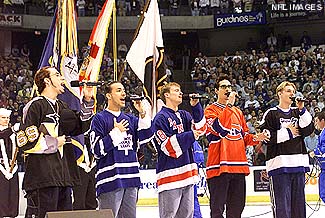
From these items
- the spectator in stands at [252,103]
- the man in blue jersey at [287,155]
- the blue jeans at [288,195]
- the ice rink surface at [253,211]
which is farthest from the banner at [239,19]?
the blue jeans at [288,195]

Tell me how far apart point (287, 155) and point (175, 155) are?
1.35 metres

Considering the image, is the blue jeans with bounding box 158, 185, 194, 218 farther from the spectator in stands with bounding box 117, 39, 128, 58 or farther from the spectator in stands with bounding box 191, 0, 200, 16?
the spectator in stands with bounding box 191, 0, 200, 16

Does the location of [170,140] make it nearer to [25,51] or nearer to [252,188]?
[252,188]

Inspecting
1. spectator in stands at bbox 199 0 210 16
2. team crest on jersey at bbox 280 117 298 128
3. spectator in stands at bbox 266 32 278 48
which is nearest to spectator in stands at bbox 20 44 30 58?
spectator in stands at bbox 199 0 210 16

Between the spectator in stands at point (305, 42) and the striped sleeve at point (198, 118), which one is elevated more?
the spectator in stands at point (305, 42)

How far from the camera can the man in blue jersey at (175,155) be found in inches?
247

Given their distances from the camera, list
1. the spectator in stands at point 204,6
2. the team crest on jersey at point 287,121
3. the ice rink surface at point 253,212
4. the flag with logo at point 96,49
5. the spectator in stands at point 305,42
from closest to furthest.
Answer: the team crest on jersey at point 287,121 → the flag with logo at point 96,49 → the ice rink surface at point 253,212 → the spectator in stands at point 305,42 → the spectator in stands at point 204,6

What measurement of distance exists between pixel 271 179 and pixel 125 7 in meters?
17.4

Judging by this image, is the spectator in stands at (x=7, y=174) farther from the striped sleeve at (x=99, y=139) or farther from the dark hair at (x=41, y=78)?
the dark hair at (x=41, y=78)

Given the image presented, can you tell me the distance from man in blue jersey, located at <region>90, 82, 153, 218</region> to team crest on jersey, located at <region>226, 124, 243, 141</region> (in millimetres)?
1214

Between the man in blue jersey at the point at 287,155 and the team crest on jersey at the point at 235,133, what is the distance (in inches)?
10.7

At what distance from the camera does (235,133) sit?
706 centimetres

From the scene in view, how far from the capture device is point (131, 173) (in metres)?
6.06

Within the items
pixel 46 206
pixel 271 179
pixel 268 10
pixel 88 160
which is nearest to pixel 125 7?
pixel 268 10
